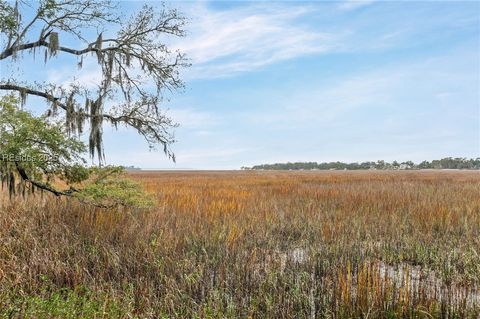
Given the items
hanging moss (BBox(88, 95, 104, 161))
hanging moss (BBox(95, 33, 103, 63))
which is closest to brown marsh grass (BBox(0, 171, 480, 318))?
hanging moss (BBox(88, 95, 104, 161))

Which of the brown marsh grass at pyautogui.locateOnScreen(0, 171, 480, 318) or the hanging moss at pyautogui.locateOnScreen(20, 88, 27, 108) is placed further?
the hanging moss at pyautogui.locateOnScreen(20, 88, 27, 108)

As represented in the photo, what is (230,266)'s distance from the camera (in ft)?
18.6

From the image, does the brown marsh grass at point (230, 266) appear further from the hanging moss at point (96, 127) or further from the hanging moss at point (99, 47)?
the hanging moss at point (99, 47)

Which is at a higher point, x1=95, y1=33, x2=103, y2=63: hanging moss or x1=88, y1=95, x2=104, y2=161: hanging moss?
x1=95, y1=33, x2=103, y2=63: hanging moss

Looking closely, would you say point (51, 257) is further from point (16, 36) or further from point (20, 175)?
point (16, 36)

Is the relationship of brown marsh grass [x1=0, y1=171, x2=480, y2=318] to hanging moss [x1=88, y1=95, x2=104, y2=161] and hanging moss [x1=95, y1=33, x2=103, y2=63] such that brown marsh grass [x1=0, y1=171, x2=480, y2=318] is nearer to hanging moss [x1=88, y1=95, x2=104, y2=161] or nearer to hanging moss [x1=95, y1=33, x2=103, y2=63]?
hanging moss [x1=88, y1=95, x2=104, y2=161]

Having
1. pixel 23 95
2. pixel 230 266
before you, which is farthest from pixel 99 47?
pixel 230 266

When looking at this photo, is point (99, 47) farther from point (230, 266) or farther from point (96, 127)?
point (230, 266)

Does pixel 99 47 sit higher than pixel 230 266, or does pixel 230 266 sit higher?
pixel 99 47

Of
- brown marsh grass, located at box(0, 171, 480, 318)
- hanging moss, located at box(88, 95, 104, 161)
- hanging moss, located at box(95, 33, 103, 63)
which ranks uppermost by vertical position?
hanging moss, located at box(95, 33, 103, 63)

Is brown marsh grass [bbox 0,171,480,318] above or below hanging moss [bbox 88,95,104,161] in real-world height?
below

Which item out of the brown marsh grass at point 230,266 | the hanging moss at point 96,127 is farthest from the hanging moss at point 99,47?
the brown marsh grass at point 230,266

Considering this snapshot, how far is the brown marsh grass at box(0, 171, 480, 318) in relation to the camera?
425 centimetres

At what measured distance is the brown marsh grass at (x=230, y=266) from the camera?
425cm
